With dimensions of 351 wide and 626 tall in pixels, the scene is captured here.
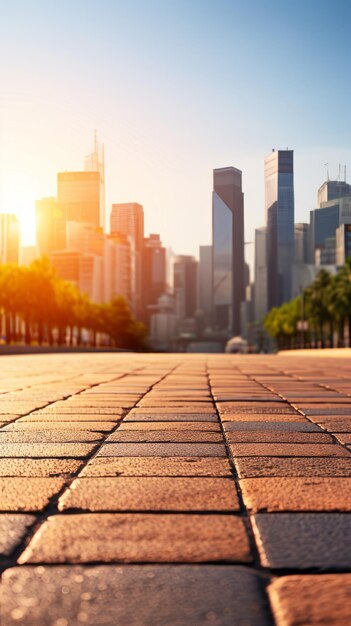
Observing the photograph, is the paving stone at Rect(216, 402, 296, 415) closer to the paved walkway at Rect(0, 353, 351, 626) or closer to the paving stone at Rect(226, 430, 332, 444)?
the paved walkway at Rect(0, 353, 351, 626)

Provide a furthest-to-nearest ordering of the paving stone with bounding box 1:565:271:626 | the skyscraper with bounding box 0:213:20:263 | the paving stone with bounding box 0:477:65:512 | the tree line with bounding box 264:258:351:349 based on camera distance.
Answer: the tree line with bounding box 264:258:351:349
the skyscraper with bounding box 0:213:20:263
the paving stone with bounding box 0:477:65:512
the paving stone with bounding box 1:565:271:626

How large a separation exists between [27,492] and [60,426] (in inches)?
77.5

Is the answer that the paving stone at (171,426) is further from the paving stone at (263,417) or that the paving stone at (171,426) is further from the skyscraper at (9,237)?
the skyscraper at (9,237)

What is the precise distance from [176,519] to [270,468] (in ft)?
3.15

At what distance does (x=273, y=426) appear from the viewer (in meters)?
4.78

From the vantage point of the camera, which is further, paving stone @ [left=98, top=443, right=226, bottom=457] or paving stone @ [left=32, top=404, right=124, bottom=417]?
paving stone @ [left=32, top=404, right=124, bottom=417]

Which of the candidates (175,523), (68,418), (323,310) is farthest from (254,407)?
(323,310)

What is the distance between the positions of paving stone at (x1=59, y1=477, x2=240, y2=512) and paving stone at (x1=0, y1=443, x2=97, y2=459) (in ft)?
2.06

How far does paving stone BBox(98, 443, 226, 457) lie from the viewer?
3627 millimetres

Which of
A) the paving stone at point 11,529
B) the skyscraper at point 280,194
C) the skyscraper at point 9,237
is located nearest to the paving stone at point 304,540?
the paving stone at point 11,529

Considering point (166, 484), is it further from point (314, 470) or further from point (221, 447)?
point (221, 447)

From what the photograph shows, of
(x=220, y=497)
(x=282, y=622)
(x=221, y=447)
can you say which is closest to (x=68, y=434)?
(x=221, y=447)

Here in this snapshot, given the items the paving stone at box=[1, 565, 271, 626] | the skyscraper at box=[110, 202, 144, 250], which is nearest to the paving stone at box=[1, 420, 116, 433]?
the paving stone at box=[1, 565, 271, 626]

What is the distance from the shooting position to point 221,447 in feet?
12.7
